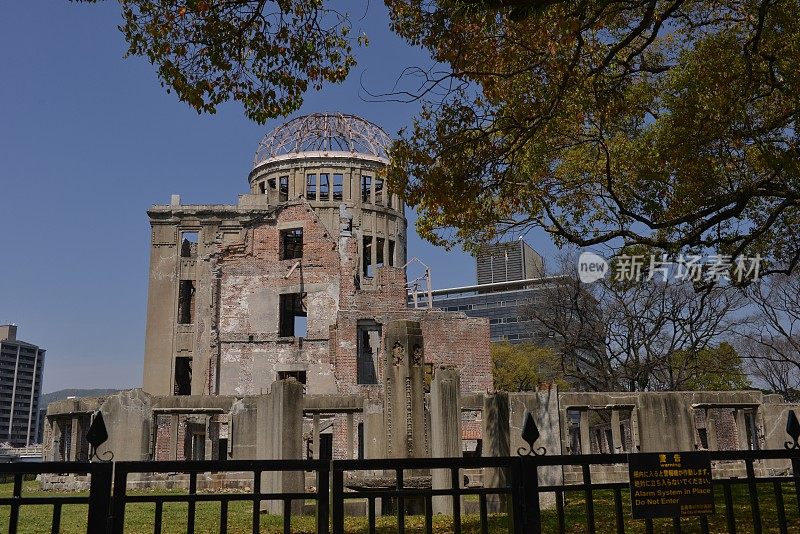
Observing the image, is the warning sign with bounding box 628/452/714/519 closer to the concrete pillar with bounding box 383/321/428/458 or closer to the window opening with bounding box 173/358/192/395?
Result: the concrete pillar with bounding box 383/321/428/458

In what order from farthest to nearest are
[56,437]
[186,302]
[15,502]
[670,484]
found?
1. [186,302]
2. [56,437]
3. [670,484]
4. [15,502]

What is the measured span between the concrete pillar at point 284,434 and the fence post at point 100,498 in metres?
8.24

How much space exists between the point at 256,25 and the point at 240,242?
25.8 meters

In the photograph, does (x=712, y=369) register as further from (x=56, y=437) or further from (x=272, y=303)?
(x=56, y=437)

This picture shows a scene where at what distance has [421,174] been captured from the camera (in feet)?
39.9

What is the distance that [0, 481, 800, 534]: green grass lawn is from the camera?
33.3 feet

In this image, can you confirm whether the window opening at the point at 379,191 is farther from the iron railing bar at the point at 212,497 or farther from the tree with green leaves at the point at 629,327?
the iron railing bar at the point at 212,497

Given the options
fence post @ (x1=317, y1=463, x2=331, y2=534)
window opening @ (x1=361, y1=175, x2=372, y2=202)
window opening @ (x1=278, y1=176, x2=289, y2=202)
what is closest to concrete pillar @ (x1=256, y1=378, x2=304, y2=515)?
fence post @ (x1=317, y1=463, x2=331, y2=534)

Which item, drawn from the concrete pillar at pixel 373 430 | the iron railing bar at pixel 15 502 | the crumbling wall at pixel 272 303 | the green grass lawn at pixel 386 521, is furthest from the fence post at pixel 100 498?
the crumbling wall at pixel 272 303

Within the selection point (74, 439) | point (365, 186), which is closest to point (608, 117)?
point (74, 439)

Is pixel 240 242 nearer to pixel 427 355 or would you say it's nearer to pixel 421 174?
pixel 427 355

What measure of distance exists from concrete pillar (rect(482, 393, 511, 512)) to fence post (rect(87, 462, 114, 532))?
8.63m

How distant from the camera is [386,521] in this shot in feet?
37.8

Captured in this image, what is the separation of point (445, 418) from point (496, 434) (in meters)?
0.91
